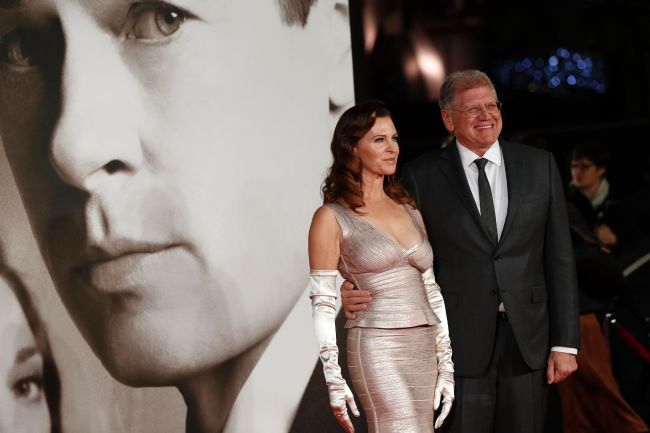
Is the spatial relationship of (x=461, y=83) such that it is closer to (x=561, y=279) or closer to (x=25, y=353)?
(x=561, y=279)

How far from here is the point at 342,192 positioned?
132 inches

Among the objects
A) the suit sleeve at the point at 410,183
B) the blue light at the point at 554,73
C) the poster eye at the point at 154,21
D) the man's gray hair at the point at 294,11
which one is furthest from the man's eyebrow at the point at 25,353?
the blue light at the point at 554,73

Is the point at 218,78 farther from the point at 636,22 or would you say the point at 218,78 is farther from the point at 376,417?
the point at 636,22

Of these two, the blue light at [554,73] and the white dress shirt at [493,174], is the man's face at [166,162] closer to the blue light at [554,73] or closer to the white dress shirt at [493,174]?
the white dress shirt at [493,174]

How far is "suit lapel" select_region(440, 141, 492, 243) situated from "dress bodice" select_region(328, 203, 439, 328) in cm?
32

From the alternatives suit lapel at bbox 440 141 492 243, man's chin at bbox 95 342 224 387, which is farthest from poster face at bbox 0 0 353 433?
suit lapel at bbox 440 141 492 243

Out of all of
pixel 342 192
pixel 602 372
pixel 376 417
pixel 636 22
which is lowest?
pixel 602 372

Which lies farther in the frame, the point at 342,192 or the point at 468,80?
the point at 468,80

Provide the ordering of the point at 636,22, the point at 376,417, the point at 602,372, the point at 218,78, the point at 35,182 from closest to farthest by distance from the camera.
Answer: the point at 376,417, the point at 35,182, the point at 218,78, the point at 602,372, the point at 636,22

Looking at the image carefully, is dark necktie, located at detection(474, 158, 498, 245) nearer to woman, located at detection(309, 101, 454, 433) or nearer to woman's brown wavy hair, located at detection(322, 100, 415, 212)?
woman, located at detection(309, 101, 454, 433)

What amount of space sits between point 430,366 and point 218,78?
5.92 feet

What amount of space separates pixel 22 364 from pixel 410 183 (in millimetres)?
1707

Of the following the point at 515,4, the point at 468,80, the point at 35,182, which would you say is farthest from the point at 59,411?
the point at 515,4

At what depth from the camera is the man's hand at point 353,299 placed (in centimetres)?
329
